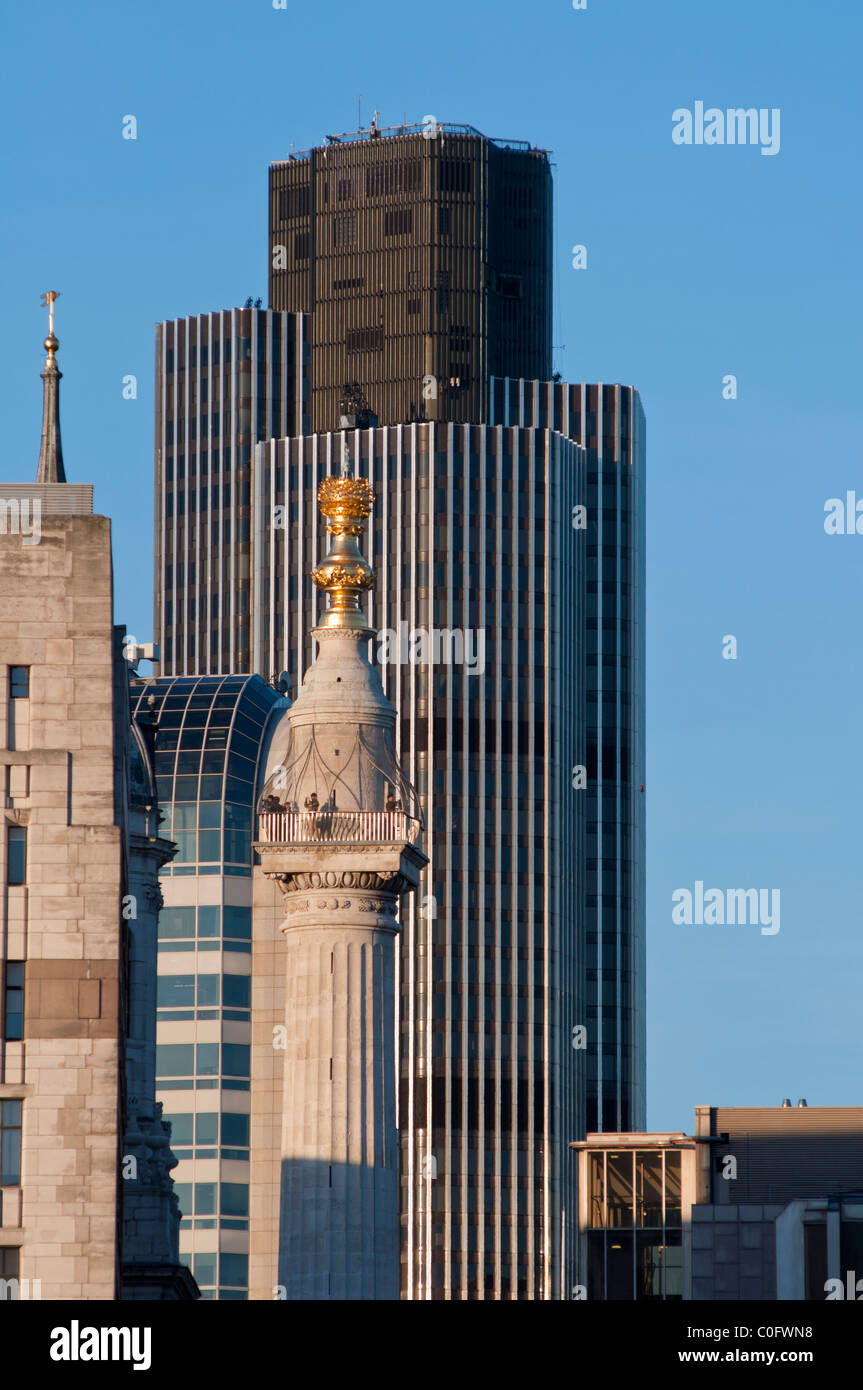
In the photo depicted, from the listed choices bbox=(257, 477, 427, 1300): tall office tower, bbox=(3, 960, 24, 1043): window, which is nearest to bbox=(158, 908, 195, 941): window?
bbox=(257, 477, 427, 1300): tall office tower

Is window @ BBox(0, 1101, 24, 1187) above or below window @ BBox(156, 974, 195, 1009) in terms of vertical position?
below

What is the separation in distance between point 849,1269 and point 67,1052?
41451 millimetres

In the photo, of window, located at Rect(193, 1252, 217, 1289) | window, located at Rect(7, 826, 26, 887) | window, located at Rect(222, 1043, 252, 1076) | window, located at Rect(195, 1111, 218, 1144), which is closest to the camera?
window, located at Rect(7, 826, 26, 887)

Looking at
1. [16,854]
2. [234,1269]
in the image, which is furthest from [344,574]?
[234,1269]

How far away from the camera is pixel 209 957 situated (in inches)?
7116

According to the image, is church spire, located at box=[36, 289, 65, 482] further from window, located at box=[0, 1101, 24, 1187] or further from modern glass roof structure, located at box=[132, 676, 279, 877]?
modern glass roof structure, located at box=[132, 676, 279, 877]

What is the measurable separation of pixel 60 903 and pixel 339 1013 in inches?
841

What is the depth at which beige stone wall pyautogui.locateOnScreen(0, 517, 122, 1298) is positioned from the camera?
81125 mm

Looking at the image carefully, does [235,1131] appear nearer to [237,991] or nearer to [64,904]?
[237,991]

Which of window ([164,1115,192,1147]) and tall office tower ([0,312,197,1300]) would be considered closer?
tall office tower ([0,312,197,1300])

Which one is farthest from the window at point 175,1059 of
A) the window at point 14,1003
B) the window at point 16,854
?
the window at point 14,1003

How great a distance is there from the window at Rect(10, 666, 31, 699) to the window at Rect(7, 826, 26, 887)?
3337 mm
